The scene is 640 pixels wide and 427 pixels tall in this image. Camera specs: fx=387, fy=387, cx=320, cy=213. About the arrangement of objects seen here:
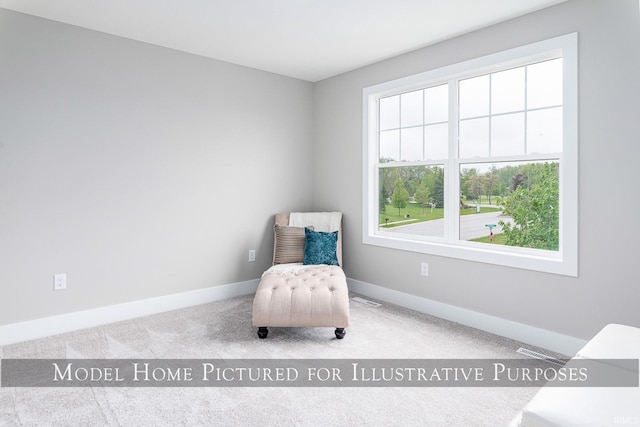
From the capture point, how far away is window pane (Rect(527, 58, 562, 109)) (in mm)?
2768

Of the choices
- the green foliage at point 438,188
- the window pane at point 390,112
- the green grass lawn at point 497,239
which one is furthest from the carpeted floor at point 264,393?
the window pane at point 390,112

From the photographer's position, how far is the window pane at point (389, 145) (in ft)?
12.8

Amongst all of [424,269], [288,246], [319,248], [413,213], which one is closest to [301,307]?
[319,248]

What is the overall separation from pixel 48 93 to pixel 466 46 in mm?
3315

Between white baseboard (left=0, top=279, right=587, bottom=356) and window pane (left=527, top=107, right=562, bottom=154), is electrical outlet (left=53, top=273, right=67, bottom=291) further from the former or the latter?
window pane (left=527, top=107, right=562, bottom=154)

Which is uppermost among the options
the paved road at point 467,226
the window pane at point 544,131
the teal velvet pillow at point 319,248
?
the window pane at point 544,131

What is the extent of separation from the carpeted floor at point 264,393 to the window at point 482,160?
821 millimetres

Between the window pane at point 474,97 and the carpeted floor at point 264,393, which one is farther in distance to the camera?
the window pane at point 474,97

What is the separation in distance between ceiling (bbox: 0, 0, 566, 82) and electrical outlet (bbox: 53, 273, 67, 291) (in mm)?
1967

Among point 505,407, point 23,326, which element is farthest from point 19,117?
point 505,407

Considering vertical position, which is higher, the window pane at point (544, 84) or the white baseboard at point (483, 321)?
the window pane at point (544, 84)

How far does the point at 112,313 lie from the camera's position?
3.29m

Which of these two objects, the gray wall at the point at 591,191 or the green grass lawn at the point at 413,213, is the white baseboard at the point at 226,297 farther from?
the green grass lawn at the point at 413,213

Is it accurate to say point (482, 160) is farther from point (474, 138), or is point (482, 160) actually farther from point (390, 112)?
point (390, 112)
